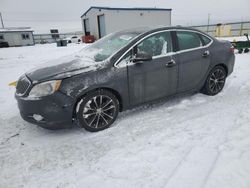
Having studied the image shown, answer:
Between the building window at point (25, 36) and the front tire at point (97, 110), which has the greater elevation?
the building window at point (25, 36)

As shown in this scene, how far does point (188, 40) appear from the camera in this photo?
4.55 m

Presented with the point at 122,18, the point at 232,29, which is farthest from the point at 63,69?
the point at 232,29

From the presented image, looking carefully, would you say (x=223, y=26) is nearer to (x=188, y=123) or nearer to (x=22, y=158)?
(x=188, y=123)

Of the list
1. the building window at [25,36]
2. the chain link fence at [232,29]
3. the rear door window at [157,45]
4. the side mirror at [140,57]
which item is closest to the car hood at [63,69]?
the side mirror at [140,57]

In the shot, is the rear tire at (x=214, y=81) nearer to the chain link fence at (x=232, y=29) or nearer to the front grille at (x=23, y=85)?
the front grille at (x=23, y=85)

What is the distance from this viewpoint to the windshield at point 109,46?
3869 mm

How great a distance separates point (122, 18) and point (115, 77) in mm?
22142

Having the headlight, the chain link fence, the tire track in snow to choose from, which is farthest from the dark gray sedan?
the chain link fence

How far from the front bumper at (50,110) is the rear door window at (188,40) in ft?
8.14

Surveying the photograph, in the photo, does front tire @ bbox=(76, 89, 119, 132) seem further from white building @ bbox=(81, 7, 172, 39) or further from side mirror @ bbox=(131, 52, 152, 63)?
white building @ bbox=(81, 7, 172, 39)

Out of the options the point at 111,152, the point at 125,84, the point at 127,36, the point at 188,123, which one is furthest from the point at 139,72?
the point at 111,152

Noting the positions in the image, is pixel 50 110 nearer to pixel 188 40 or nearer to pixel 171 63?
pixel 171 63

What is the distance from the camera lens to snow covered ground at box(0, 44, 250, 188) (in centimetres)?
253

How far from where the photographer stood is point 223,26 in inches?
867
